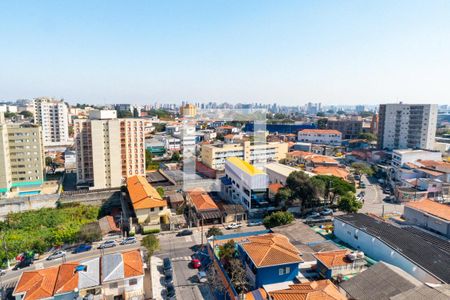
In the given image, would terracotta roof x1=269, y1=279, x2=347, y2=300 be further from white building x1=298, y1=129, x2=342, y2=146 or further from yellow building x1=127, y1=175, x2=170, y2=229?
white building x1=298, y1=129, x2=342, y2=146

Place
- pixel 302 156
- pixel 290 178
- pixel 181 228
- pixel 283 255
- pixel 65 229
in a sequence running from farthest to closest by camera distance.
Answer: pixel 302 156 → pixel 290 178 → pixel 181 228 → pixel 65 229 → pixel 283 255

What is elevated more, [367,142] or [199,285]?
[367,142]

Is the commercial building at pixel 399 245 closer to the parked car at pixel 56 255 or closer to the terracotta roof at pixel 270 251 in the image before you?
the terracotta roof at pixel 270 251

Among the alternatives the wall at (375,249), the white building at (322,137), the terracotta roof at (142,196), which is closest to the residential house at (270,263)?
the wall at (375,249)

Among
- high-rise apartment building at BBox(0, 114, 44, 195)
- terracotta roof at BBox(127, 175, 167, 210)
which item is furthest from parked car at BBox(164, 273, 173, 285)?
high-rise apartment building at BBox(0, 114, 44, 195)

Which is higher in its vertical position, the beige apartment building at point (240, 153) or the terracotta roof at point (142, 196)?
the beige apartment building at point (240, 153)

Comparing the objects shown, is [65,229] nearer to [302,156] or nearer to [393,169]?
[302,156]

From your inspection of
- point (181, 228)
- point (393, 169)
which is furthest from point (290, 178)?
point (393, 169)
